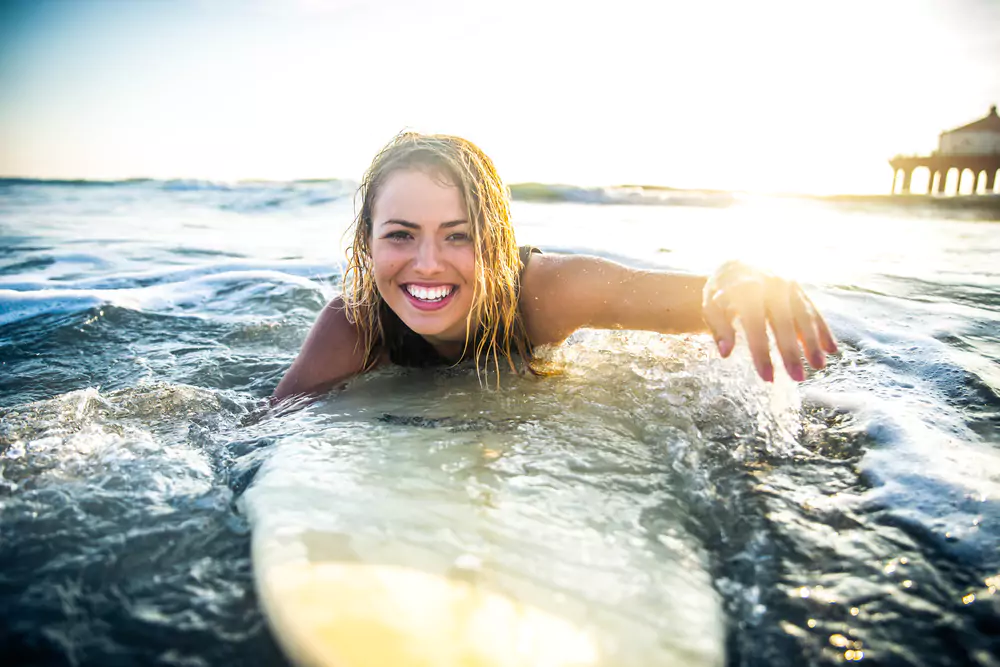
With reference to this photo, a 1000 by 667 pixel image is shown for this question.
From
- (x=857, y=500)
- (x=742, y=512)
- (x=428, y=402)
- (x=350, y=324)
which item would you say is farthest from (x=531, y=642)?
(x=350, y=324)

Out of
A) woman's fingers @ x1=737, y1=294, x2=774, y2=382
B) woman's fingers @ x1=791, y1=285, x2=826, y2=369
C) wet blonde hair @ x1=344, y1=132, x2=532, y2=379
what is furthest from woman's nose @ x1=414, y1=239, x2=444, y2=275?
woman's fingers @ x1=791, y1=285, x2=826, y2=369

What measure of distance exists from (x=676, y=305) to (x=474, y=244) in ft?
2.92

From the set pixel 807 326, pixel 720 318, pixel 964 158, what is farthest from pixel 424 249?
pixel 964 158

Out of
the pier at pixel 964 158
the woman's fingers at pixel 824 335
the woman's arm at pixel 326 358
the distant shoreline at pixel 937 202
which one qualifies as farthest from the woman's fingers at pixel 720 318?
the pier at pixel 964 158

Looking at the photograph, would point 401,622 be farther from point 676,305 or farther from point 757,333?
point 676,305

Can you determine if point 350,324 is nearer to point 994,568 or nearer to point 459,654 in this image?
point 459,654

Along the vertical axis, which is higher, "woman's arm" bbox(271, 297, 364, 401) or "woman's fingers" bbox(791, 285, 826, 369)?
"woman's fingers" bbox(791, 285, 826, 369)

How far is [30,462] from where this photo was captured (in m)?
1.94

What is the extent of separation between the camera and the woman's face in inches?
98.4

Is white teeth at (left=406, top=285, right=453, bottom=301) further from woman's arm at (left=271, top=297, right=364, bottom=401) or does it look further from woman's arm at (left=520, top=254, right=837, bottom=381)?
woman's arm at (left=271, top=297, right=364, bottom=401)

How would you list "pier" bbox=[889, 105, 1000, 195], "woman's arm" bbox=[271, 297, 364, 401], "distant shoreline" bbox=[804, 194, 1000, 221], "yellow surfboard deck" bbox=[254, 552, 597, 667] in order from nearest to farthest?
"yellow surfboard deck" bbox=[254, 552, 597, 667] → "woman's arm" bbox=[271, 297, 364, 401] → "distant shoreline" bbox=[804, 194, 1000, 221] → "pier" bbox=[889, 105, 1000, 195]

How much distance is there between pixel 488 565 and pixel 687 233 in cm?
1039

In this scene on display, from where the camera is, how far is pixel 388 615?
1.30m

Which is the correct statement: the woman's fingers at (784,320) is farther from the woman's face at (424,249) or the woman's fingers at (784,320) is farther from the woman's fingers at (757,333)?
the woman's face at (424,249)
